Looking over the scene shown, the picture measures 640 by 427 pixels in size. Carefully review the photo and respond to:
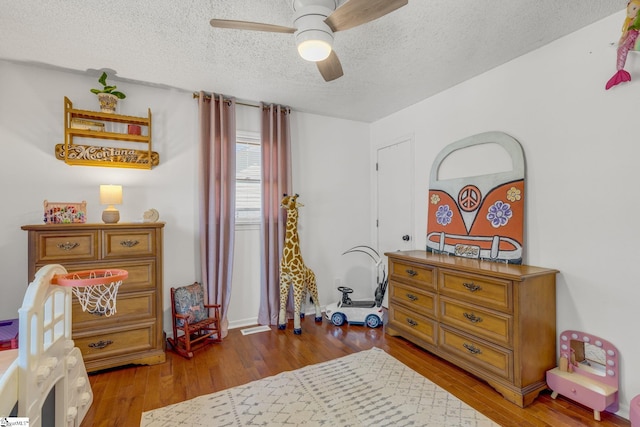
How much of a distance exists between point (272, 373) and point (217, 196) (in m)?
1.90

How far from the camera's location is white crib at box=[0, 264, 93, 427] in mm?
1160

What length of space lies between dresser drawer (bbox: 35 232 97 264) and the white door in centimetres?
321

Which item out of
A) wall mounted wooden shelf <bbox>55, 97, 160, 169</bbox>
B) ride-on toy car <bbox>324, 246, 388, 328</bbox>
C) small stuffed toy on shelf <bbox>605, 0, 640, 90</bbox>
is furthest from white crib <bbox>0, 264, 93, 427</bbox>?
small stuffed toy on shelf <bbox>605, 0, 640, 90</bbox>

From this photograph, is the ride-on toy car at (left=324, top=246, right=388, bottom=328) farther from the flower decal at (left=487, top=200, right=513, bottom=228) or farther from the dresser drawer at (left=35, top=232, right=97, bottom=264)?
the dresser drawer at (left=35, top=232, right=97, bottom=264)

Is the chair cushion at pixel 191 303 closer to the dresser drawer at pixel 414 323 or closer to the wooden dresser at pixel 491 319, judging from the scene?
the dresser drawer at pixel 414 323

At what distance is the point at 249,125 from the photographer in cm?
365

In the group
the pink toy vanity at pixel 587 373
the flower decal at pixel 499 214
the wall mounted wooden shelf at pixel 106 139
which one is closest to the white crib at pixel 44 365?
the wall mounted wooden shelf at pixel 106 139

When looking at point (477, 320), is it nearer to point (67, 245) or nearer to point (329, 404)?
point (329, 404)

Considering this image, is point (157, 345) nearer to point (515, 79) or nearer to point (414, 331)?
point (414, 331)

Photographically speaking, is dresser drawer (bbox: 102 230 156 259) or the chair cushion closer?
dresser drawer (bbox: 102 230 156 259)

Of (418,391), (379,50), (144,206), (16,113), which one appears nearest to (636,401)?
(418,391)

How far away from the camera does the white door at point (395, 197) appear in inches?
148

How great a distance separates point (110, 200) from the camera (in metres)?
2.78

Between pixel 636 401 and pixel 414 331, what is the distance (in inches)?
60.2
